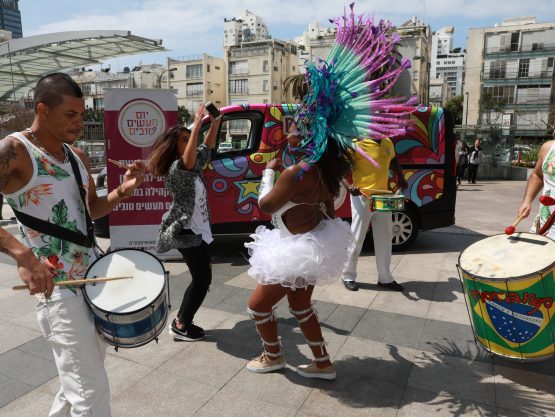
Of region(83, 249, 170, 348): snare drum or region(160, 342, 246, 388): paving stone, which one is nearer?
region(83, 249, 170, 348): snare drum

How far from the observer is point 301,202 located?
8.86 ft

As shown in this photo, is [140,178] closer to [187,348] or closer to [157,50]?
[187,348]

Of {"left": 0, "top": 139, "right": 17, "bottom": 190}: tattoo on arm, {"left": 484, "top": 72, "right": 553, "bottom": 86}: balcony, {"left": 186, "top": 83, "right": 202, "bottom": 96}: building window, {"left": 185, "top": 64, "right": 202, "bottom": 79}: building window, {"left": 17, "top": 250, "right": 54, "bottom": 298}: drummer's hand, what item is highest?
{"left": 185, "top": 64, "right": 202, "bottom": 79}: building window

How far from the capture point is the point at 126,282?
212 cm

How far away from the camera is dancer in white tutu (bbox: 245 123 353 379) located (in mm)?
2625

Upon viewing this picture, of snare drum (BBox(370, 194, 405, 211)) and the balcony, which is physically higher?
the balcony

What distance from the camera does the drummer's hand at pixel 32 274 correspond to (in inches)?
64.8

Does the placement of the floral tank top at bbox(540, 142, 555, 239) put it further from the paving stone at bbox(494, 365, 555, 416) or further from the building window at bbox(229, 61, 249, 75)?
the building window at bbox(229, 61, 249, 75)

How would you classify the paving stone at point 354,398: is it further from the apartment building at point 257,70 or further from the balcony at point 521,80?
the apartment building at point 257,70

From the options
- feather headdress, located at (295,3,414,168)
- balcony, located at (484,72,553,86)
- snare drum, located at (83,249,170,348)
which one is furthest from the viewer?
balcony, located at (484,72,553,86)

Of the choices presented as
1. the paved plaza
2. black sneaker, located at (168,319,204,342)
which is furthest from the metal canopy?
black sneaker, located at (168,319,204,342)

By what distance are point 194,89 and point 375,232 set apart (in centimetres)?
6849

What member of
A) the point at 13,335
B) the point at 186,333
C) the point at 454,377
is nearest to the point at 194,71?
the point at 13,335

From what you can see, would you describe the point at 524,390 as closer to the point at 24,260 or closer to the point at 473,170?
the point at 24,260
